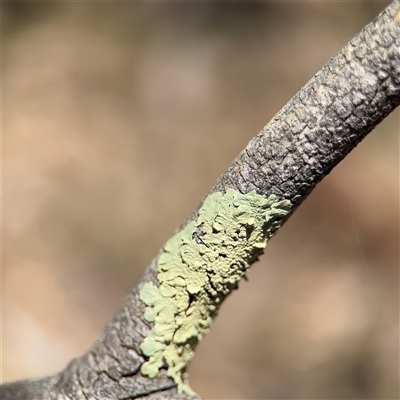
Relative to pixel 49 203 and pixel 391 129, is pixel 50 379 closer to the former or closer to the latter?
pixel 49 203

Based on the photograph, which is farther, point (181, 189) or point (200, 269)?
point (181, 189)

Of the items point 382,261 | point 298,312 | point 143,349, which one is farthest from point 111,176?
point 143,349

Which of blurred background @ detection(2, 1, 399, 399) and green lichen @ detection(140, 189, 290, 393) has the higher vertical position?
blurred background @ detection(2, 1, 399, 399)

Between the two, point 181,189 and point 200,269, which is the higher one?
point 181,189

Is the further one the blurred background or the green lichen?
the blurred background
